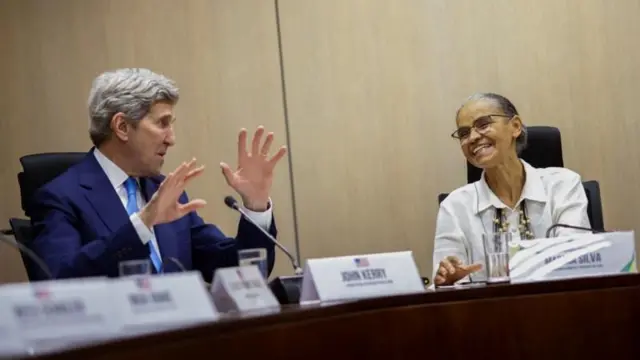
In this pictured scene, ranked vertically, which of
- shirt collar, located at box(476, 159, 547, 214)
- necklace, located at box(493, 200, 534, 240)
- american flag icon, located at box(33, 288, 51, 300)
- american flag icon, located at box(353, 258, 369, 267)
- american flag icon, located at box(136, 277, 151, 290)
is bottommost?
necklace, located at box(493, 200, 534, 240)

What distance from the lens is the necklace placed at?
3154mm

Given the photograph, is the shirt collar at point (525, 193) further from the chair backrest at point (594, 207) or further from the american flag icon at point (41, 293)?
the american flag icon at point (41, 293)

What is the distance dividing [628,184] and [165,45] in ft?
7.01

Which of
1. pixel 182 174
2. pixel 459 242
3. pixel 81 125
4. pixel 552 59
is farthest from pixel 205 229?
pixel 552 59

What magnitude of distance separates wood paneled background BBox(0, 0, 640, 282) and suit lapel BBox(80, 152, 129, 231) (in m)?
1.48

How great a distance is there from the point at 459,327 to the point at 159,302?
2.32 ft

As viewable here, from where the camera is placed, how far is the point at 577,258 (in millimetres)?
2299

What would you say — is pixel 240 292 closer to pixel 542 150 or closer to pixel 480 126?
pixel 480 126

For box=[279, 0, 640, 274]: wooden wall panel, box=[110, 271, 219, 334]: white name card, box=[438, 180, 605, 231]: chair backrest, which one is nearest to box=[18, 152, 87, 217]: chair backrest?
box=[279, 0, 640, 274]: wooden wall panel

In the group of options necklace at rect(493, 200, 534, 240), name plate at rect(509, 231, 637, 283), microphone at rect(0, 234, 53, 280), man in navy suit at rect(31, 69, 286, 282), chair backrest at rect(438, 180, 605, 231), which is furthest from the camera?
chair backrest at rect(438, 180, 605, 231)

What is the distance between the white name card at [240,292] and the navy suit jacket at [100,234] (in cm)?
70

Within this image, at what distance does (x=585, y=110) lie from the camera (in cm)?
435

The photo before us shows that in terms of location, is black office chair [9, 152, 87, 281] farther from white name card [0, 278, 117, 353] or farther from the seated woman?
white name card [0, 278, 117, 353]

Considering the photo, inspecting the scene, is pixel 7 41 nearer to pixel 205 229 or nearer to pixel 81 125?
pixel 81 125
